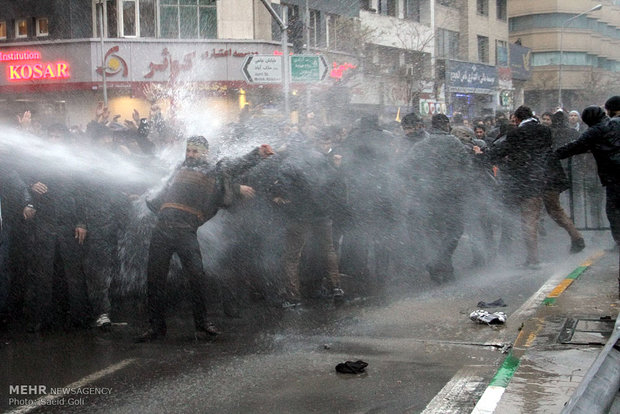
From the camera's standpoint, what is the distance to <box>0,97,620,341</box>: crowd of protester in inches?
318

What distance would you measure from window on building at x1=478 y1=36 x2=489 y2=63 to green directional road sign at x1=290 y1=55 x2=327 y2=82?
117ft

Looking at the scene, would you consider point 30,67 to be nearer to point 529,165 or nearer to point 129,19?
point 129,19

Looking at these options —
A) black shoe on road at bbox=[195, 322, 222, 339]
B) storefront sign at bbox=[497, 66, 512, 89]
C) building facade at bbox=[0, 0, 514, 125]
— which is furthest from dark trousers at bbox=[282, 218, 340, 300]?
storefront sign at bbox=[497, 66, 512, 89]

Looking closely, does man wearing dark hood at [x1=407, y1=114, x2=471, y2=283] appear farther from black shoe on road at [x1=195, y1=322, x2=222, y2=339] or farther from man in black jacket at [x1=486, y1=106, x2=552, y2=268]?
black shoe on road at [x1=195, y1=322, x2=222, y2=339]

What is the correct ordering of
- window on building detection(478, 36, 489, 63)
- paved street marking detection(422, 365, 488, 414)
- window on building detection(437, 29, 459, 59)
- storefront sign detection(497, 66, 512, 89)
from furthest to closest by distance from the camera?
window on building detection(478, 36, 489, 63) < storefront sign detection(497, 66, 512, 89) < window on building detection(437, 29, 459, 59) < paved street marking detection(422, 365, 488, 414)

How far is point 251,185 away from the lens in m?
9.40

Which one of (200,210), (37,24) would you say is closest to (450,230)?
(200,210)

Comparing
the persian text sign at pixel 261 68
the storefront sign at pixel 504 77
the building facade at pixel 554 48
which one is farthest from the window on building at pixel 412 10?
the persian text sign at pixel 261 68

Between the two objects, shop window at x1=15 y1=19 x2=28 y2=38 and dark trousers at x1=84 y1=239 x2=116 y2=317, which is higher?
shop window at x1=15 y1=19 x2=28 y2=38

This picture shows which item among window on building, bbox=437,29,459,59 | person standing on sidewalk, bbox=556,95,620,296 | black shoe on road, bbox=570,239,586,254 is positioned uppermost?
window on building, bbox=437,29,459,59

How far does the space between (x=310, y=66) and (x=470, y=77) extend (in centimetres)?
3060

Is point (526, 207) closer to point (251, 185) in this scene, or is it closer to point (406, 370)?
point (251, 185)

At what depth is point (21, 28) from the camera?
31.0 metres

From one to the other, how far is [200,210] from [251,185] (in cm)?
175
